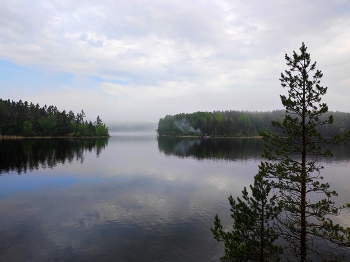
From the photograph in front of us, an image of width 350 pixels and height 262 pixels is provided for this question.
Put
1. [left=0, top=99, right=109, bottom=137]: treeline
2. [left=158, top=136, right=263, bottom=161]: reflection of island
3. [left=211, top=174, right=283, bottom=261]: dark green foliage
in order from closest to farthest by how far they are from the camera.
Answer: [left=211, top=174, right=283, bottom=261]: dark green foliage → [left=158, top=136, right=263, bottom=161]: reflection of island → [left=0, top=99, right=109, bottom=137]: treeline

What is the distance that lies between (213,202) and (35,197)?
2790 cm

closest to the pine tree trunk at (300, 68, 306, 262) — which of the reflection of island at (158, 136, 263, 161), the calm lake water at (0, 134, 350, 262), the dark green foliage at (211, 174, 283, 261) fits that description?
the dark green foliage at (211, 174, 283, 261)

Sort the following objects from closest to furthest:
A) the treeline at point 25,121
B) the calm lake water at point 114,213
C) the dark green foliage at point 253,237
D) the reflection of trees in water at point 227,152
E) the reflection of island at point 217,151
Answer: the dark green foliage at point 253,237 < the calm lake water at point 114,213 < the reflection of trees in water at point 227,152 < the reflection of island at point 217,151 < the treeline at point 25,121

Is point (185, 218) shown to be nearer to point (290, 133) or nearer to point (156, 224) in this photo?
point (156, 224)

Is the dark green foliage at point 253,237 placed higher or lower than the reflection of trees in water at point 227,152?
higher

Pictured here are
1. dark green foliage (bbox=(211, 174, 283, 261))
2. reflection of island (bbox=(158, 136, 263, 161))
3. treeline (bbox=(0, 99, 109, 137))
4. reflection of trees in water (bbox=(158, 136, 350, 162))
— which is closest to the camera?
dark green foliage (bbox=(211, 174, 283, 261))

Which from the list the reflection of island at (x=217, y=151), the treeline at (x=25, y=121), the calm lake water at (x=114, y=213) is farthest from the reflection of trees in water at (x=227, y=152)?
the treeline at (x=25, y=121)

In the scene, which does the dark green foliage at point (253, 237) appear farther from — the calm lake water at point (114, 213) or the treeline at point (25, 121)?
the treeline at point (25, 121)

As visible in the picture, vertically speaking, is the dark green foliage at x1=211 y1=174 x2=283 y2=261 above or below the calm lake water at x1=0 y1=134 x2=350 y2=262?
above

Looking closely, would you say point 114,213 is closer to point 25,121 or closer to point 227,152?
point 227,152

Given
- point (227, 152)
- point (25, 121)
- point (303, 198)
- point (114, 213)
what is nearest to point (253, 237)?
point (303, 198)

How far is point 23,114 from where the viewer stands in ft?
594

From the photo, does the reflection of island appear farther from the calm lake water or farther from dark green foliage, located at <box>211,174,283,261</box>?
dark green foliage, located at <box>211,174,283,261</box>

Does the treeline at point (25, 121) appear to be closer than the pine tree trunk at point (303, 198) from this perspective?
No
